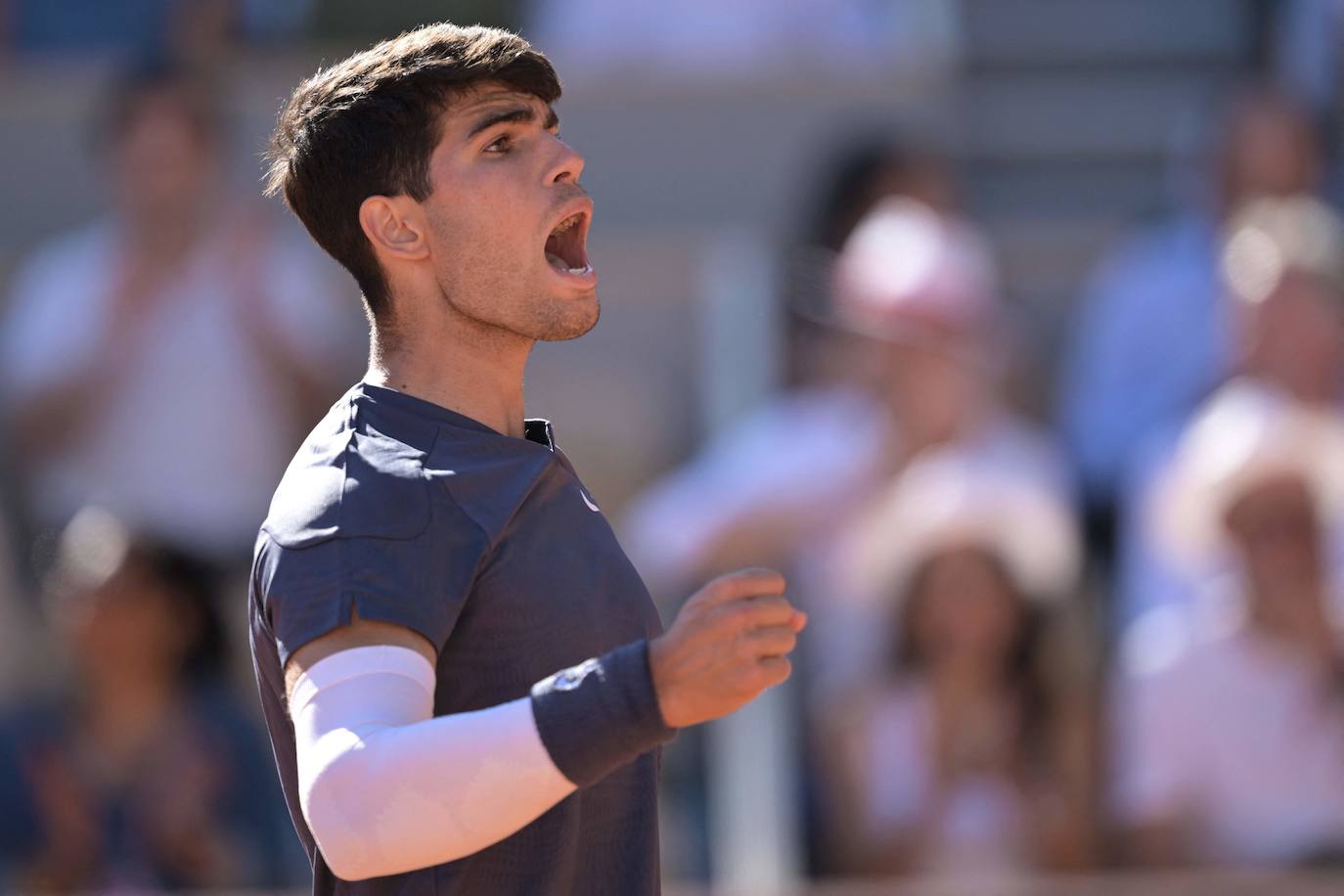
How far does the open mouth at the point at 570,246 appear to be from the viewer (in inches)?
81.8

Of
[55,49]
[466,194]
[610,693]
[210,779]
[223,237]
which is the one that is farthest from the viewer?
[55,49]

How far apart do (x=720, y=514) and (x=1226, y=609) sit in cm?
128

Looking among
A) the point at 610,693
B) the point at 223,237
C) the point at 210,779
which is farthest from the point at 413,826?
the point at 223,237

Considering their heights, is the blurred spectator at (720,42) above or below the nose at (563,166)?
above

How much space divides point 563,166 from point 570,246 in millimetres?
90

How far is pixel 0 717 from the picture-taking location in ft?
17.4

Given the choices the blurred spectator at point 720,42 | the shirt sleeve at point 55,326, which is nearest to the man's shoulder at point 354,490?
the shirt sleeve at point 55,326

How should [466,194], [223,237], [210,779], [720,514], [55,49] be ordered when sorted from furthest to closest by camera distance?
[55,49]
[223,237]
[720,514]
[210,779]
[466,194]

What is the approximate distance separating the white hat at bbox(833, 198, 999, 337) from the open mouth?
3.49m

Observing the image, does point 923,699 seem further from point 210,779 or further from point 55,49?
point 55,49

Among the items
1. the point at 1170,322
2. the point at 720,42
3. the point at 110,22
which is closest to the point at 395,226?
the point at 1170,322

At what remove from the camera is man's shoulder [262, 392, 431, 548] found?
1.86 meters

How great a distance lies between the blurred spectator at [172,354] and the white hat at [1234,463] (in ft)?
7.47

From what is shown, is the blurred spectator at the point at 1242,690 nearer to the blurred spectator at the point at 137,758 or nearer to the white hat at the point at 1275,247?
the white hat at the point at 1275,247
